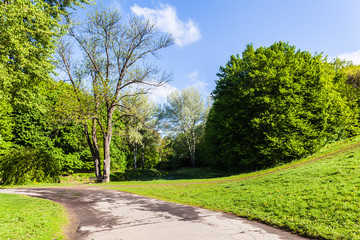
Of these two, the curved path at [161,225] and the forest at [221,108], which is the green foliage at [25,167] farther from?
the curved path at [161,225]

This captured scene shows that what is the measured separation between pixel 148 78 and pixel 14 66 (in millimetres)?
11918

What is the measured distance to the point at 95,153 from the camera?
76.9 feet

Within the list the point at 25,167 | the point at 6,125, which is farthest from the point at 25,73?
the point at 6,125

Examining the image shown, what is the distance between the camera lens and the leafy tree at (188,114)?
43906 millimetres

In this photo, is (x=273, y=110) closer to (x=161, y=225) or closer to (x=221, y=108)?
(x=221, y=108)

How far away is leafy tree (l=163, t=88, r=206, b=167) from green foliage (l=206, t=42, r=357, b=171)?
16616 millimetres

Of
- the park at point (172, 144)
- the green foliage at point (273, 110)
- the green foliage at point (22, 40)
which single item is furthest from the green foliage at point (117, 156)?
the green foliage at point (22, 40)

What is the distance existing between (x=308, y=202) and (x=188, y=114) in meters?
36.1

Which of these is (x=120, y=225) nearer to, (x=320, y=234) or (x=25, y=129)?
(x=320, y=234)

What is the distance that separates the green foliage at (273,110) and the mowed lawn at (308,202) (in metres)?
10.4

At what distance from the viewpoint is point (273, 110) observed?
2239cm

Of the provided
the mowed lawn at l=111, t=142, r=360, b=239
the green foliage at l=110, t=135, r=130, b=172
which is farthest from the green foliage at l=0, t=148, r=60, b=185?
Result: the green foliage at l=110, t=135, r=130, b=172

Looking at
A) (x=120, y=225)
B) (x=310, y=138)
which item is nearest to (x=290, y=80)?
(x=310, y=138)

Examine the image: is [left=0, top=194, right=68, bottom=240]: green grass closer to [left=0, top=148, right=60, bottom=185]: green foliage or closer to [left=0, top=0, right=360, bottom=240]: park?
[left=0, top=0, right=360, bottom=240]: park
